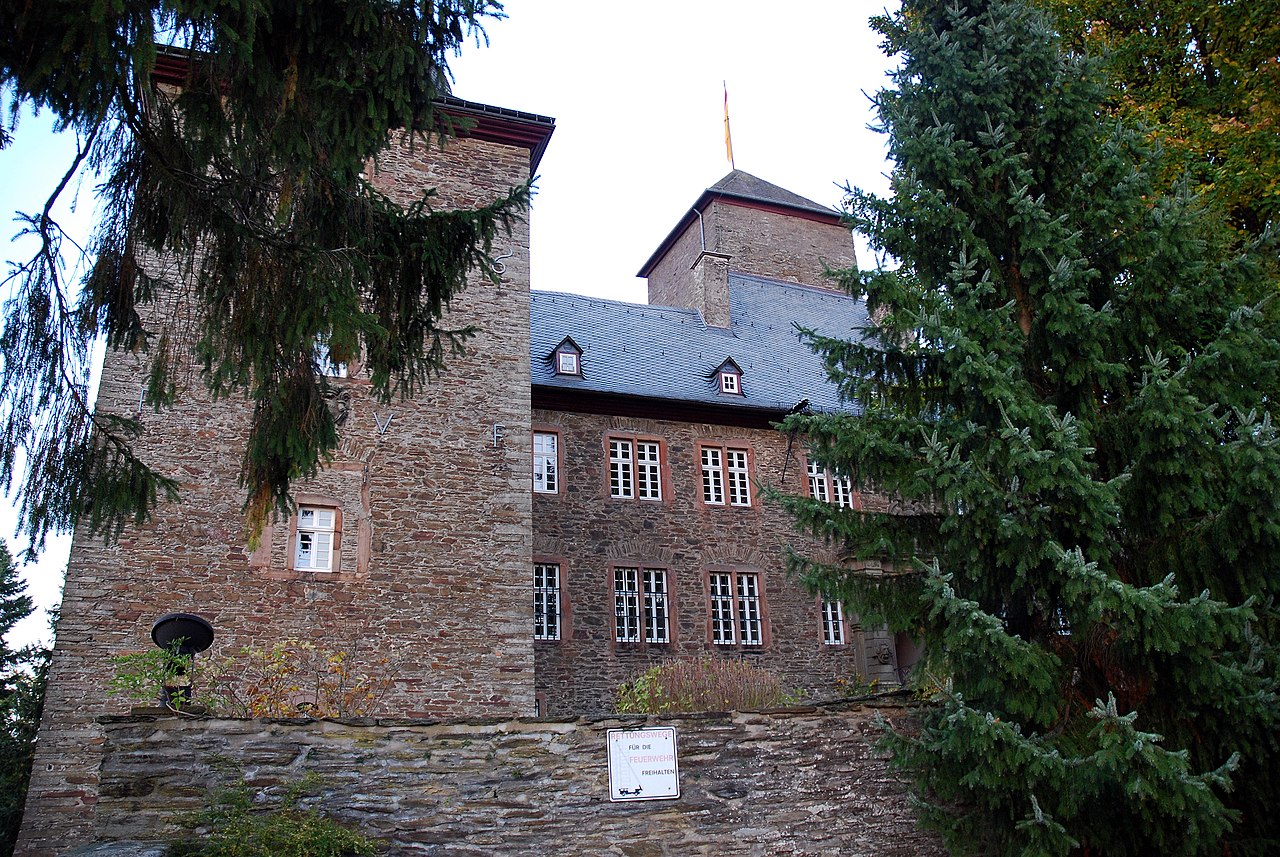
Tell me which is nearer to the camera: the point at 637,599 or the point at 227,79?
the point at 227,79

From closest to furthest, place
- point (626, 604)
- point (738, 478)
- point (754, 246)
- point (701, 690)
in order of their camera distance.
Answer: point (701, 690)
point (626, 604)
point (738, 478)
point (754, 246)

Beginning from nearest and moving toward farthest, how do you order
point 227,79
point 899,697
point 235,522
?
point 227,79
point 899,697
point 235,522

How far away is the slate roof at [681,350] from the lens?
17969mm

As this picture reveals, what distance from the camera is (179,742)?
7156 millimetres

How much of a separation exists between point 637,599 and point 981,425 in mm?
9706

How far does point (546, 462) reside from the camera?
654 inches

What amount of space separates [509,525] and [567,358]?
5.38 m

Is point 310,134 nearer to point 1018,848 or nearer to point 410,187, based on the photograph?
point 1018,848

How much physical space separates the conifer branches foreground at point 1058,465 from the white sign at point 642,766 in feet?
5.67

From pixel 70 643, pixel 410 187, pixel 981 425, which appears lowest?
pixel 70 643

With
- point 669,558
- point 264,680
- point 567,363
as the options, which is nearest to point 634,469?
point 669,558

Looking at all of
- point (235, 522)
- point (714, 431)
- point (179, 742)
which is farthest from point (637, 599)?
point (179, 742)

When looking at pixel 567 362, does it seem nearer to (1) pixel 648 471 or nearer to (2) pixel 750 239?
(1) pixel 648 471

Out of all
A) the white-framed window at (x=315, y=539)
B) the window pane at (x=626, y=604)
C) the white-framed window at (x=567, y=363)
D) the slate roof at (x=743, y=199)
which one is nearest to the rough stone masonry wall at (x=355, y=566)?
the white-framed window at (x=315, y=539)
